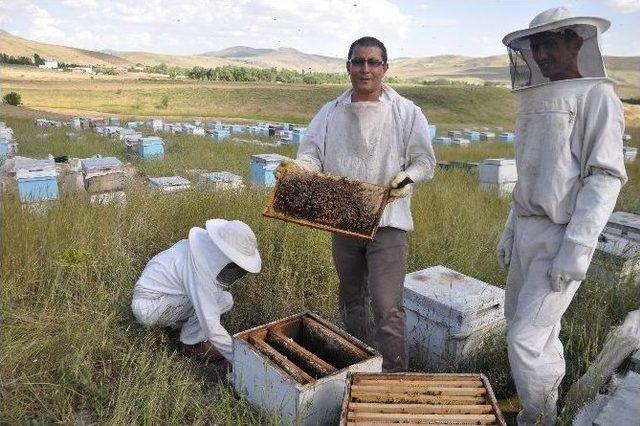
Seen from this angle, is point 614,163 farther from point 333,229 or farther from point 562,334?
point 562,334

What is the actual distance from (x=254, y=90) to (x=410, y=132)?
175 feet

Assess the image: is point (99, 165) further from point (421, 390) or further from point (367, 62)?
point (421, 390)

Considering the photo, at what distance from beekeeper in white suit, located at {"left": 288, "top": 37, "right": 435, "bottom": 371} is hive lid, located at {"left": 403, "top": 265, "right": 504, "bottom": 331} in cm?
40

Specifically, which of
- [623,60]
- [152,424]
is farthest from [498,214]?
[623,60]

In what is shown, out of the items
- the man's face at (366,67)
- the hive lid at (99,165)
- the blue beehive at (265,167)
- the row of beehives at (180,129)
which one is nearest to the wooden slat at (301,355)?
the man's face at (366,67)

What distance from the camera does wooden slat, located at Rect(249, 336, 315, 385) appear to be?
95.1 inches

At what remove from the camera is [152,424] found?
8.14ft

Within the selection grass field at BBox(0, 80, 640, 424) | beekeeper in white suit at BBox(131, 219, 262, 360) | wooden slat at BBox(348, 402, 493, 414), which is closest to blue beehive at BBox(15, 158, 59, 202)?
grass field at BBox(0, 80, 640, 424)

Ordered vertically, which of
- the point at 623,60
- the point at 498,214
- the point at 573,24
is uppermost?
the point at 623,60

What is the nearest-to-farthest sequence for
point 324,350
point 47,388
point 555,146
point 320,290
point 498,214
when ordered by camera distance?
1. point 555,146
2. point 47,388
3. point 324,350
4. point 320,290
5. point 498,214

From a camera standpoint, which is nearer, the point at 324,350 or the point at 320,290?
the point at 324,350

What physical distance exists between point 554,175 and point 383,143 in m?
1.07

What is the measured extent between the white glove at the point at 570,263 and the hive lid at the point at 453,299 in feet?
3.48

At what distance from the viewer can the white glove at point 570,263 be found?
7.25ft
